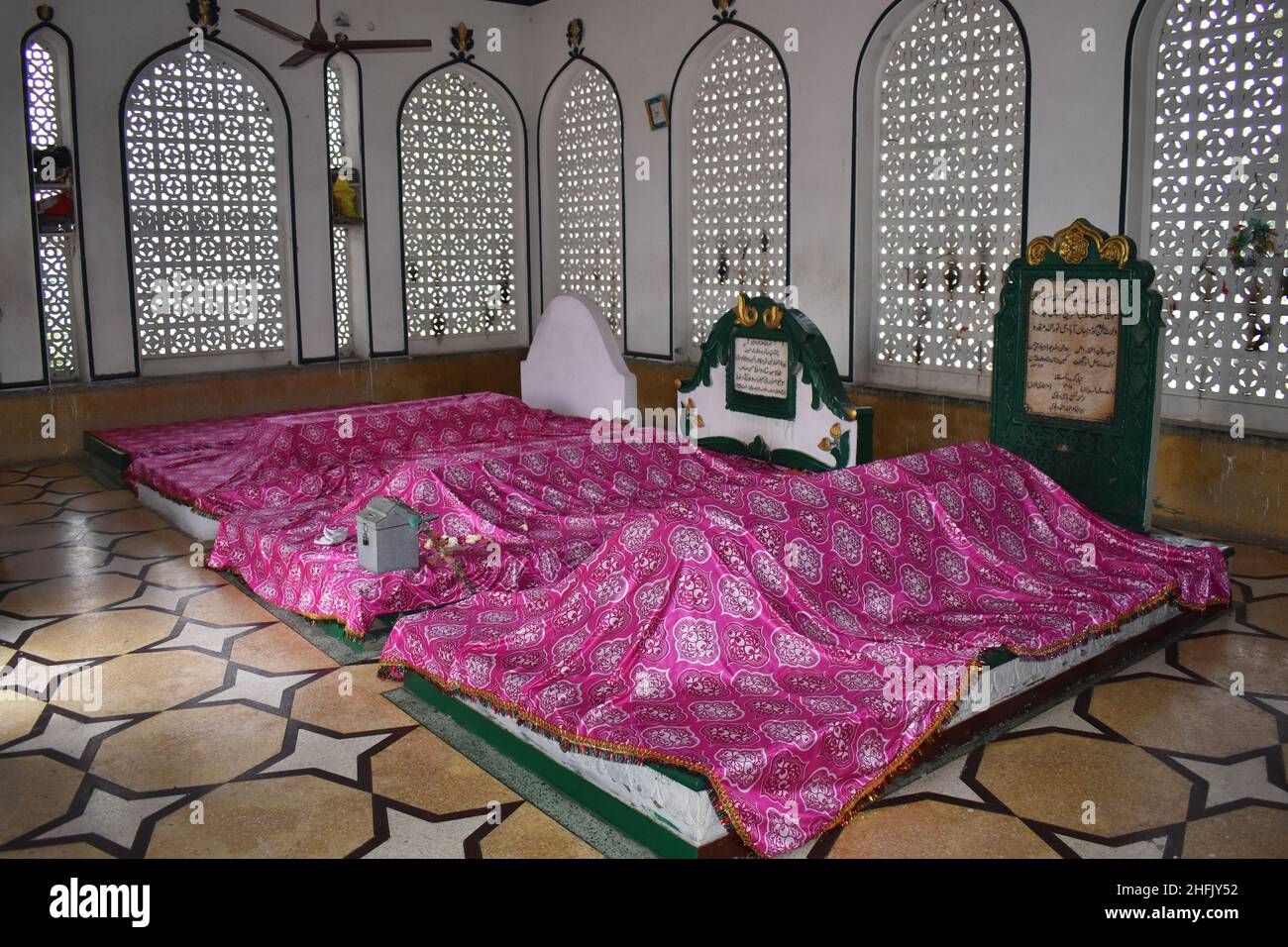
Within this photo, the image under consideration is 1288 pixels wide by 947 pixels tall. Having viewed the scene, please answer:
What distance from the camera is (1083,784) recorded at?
3639 millimetres

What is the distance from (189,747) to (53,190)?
22.6 feet

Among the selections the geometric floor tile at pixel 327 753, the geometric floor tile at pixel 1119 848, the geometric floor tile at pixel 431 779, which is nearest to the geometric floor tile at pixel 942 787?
the geometric floor tile at pixel 1119 848

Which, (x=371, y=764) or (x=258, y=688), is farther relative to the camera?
(x=258, y=688)

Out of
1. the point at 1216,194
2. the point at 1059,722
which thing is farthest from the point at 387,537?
the point at 1216,194

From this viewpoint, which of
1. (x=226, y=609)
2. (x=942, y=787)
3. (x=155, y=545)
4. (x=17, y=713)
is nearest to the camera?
(x=942, y=787)

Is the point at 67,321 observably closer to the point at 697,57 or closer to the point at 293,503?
the point at 293,503

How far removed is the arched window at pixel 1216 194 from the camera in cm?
645

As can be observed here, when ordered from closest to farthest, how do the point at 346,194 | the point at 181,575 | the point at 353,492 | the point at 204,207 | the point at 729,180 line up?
the point at 181,575 < the point at 353,492 < the point at 729,180 < the point at 204,207 < the point at 346,194

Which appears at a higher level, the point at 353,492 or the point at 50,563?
the point at 353,492

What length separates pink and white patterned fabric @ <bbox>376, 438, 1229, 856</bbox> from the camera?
3312 mm

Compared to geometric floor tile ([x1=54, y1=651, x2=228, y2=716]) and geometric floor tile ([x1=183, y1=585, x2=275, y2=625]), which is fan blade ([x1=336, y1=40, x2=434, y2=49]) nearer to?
geometric floor tile ([x1=183, y1=585, x2=275, y2=625])

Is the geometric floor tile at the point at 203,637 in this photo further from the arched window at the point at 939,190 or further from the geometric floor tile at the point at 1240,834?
the arched window at the point at 939,190

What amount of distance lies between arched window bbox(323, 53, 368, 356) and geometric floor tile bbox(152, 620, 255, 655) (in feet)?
19.5

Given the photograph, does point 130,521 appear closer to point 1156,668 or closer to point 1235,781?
point 1156,668
